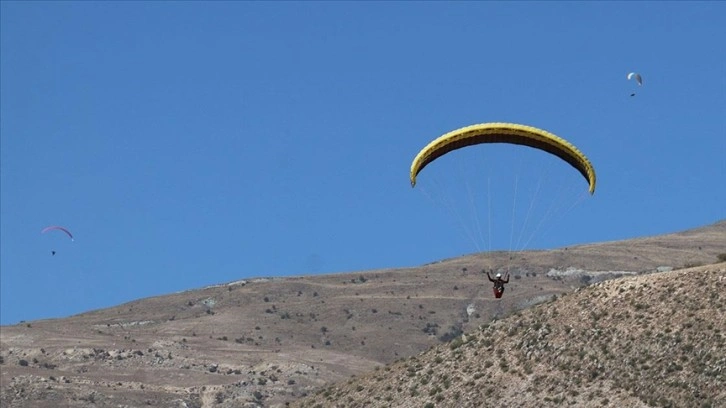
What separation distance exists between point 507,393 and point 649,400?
24.1ft

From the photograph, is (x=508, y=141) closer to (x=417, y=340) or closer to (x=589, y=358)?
(x=589, y=358)

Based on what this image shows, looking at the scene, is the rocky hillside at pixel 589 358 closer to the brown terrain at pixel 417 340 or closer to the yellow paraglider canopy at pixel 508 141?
the brown terrain at pixel 417 340

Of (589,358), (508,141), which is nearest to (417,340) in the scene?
(589,358)

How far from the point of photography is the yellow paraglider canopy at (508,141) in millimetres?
60594

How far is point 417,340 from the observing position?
5984 inches

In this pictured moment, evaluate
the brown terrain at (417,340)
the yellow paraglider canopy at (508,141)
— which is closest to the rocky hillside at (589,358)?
the brown terrain at (417,340)

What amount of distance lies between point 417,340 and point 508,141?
9201cm

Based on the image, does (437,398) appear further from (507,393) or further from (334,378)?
(334,378)

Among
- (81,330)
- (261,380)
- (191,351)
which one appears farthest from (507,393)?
(81,330)

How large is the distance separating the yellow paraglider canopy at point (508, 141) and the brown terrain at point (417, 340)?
11.7m

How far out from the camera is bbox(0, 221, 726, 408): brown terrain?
7025 cm

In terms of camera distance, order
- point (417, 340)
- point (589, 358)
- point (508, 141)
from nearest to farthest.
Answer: point (508, 141) < point (589, 358) < point (417, 340)

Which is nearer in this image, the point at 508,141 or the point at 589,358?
the point at 508,141

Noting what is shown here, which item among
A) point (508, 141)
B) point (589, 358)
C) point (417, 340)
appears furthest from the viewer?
point (417, 340)
